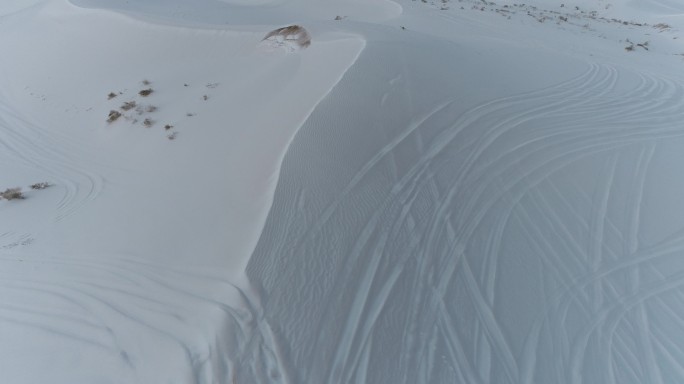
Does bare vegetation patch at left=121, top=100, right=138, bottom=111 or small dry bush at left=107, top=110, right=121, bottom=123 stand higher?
bare vegetation patch at left=121, top=100, right=138, bottom=111

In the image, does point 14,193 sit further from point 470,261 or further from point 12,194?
point 470,261

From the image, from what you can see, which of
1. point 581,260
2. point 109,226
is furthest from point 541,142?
point 109,226

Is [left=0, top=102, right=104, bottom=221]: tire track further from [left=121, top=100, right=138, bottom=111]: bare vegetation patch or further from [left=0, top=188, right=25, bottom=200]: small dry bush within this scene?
[left=121, top=100, right=138, bottom=111]: bare vegetation patch

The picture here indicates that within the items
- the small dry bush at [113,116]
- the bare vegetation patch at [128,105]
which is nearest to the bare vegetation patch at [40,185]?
the small dry bush at [113,116]

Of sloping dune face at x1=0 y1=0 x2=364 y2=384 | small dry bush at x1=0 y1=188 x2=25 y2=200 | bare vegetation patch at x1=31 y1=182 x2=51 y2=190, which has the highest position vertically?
sloping dune face at x1=0 y1=0 x2=364 y2=384

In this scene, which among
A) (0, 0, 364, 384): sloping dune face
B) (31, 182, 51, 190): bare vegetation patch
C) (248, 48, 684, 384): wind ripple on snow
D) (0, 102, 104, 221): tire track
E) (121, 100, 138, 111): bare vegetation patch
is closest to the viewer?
(0, 0, 364, 384): sloping dune face

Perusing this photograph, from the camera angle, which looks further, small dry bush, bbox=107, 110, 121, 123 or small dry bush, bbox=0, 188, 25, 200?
small dry bush, bbox=107, 110, 121, 123

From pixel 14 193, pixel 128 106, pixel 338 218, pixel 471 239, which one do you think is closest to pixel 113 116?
pixel 128 106

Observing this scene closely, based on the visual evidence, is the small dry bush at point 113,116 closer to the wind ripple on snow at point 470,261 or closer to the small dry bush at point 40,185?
the small dry bush at point 40,185

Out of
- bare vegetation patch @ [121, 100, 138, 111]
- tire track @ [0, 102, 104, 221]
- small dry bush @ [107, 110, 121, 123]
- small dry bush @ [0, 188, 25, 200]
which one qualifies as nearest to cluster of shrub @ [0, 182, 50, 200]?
small dry bush @ [0, 188, 25, 200]
